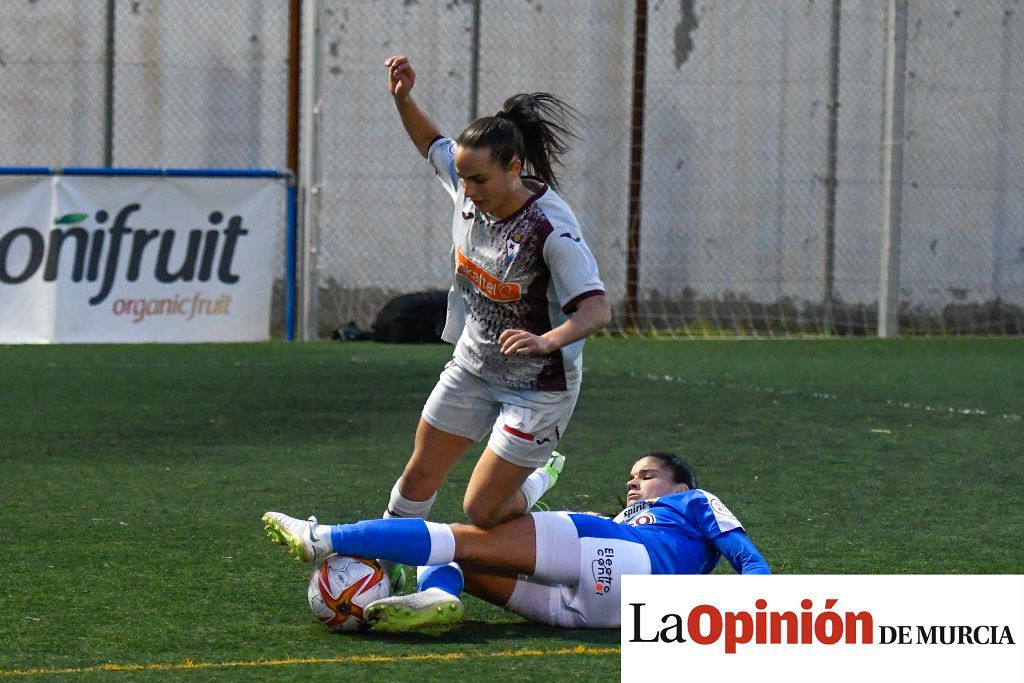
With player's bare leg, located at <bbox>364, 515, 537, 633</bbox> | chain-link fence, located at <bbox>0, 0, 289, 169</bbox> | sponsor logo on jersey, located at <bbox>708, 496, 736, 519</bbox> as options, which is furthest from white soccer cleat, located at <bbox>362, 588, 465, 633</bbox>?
chain-link fence, located at <bbox>0, 0, 289, 169</bbox>

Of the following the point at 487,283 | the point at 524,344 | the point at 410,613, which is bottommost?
the point at 410,613

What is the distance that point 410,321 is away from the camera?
12.3 m

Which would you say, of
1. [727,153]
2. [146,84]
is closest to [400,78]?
[146,84]

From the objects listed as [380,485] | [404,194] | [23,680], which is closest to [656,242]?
[404,194]

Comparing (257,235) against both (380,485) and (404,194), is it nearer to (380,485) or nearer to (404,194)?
(404,194)

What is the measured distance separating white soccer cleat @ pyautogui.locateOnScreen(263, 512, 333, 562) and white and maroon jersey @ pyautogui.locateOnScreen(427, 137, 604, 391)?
637 millimetres

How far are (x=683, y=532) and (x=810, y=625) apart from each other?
0.97 meters

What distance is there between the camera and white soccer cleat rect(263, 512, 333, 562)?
409 cm

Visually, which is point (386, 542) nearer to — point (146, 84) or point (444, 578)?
point (444, 578)

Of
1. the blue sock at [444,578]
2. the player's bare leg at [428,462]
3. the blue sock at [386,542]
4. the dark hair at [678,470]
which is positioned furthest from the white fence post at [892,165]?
the blue sock at [386,542]

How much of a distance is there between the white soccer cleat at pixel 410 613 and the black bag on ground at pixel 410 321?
817 centimetres

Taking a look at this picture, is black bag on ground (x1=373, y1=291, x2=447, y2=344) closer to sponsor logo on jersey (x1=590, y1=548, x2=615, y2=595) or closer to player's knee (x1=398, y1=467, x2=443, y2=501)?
player's knee (x1=398, y1=467, x2=443, y2=501)

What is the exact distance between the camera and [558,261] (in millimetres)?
4195

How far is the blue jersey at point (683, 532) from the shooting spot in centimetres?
428
